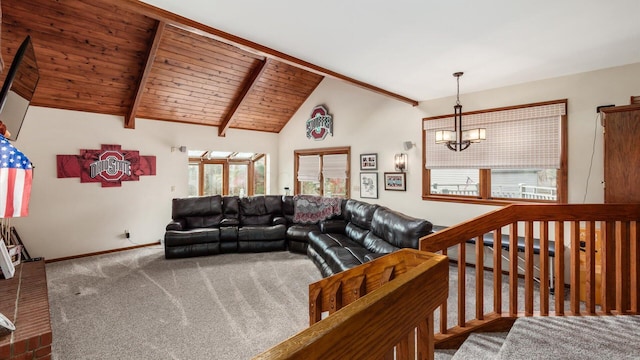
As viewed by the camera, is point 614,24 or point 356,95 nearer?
point 614,24

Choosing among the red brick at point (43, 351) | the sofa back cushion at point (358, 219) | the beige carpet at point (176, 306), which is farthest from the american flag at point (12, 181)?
the sofa back cushion at point (358, 219)

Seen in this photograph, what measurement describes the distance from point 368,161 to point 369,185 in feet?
1.55

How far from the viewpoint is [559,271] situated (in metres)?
2.19

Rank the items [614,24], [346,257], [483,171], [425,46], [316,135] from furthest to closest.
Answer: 1. [316,135]
2. [483,171]
3. [346,257]
4. [425,46]
5. [614,24]

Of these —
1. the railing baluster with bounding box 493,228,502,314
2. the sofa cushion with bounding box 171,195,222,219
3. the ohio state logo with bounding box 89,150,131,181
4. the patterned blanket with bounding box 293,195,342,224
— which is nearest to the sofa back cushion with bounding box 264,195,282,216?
the patterned blanket with bounding box 293,195,342,224

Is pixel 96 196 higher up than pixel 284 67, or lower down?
lower down

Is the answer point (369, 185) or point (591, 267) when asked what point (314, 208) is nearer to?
point (369, 185)

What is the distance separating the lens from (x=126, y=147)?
225 inches

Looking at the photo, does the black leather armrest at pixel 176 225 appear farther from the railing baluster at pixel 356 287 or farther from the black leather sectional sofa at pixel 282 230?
the railing baluster at pixel 356 287

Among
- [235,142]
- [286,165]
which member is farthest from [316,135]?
[235,142]

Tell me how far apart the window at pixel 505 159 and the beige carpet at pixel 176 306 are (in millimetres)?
2636

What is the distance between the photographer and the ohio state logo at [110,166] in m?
5.37

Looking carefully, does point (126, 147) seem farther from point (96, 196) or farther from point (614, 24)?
point (614, 24)

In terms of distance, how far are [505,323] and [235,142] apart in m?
6.43
